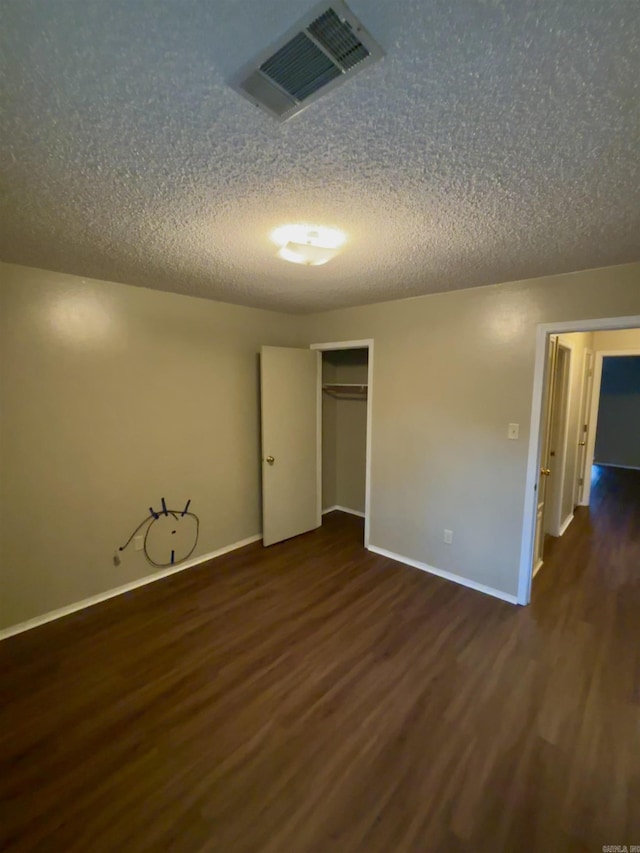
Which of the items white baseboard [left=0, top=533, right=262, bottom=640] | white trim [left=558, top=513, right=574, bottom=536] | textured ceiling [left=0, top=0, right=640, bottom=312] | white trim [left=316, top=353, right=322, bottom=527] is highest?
textured ceiling [left=0, top=0, right=640, bottom=312]

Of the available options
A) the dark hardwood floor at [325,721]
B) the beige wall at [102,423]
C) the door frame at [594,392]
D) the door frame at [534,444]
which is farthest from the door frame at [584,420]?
the beige wall at [102,423]

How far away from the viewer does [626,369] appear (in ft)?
23.6

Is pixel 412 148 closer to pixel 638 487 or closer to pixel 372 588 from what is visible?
pixel 372 588

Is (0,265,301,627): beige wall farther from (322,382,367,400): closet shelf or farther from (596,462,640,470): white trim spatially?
(596,462,640,470): white trim

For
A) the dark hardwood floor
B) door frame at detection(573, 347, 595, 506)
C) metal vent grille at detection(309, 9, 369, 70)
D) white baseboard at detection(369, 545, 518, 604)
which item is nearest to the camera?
metal vent grille at detection(309, 9, 369, 70)

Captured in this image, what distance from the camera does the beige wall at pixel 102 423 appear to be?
2.44m

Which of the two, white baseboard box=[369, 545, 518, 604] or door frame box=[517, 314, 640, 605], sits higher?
door frame box=[517, 314, 640, 605]

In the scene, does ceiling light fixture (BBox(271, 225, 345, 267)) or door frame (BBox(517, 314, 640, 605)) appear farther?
door frame (BBox(517, 314, 640, 605))

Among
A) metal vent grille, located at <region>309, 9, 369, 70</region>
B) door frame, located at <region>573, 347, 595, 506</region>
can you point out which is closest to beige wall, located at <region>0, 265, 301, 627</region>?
metal vent grille, located at <region>309, 9, 369, 70</region>

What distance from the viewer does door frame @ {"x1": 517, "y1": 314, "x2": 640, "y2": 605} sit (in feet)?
8.31

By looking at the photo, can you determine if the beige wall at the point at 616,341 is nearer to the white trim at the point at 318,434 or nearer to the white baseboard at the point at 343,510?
the white trim at the point at 318,434

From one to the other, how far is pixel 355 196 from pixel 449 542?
8.98 ft

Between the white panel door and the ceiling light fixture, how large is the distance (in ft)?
5.66

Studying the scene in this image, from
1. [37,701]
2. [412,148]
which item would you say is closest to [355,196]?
[412,148]
